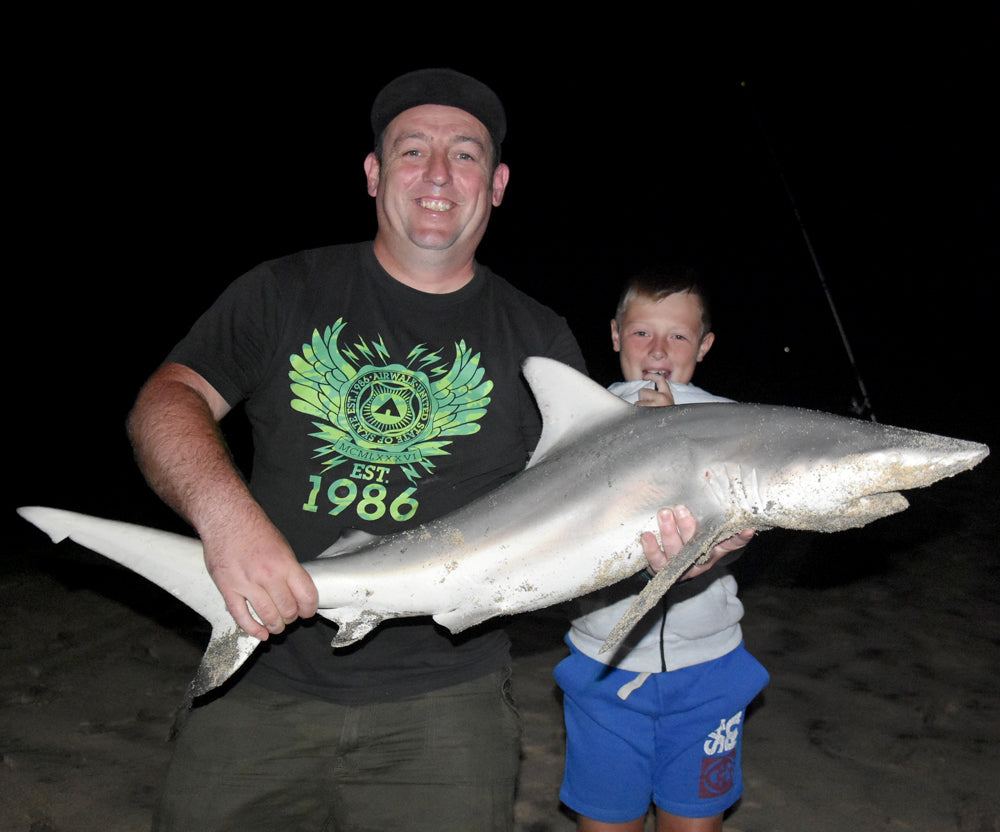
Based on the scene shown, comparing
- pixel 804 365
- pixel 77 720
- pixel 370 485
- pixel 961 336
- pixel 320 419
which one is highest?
pixel 320 419

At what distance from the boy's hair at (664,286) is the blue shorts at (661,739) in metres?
1.56

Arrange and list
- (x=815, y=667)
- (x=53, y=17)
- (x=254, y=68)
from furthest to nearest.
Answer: (x=254, y=68)
(x=53, y=17)
(x=815, y=667)

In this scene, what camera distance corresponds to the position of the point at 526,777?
3.90m

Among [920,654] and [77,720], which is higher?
[77,720]

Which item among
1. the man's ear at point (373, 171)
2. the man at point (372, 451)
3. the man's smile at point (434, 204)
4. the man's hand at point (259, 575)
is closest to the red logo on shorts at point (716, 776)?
the man at point (372, 451)

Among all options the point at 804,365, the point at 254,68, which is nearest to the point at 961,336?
the point at 804,365

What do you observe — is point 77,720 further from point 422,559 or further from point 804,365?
point 804,365

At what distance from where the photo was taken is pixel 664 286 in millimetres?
3354

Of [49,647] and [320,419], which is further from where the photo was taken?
[49,647]

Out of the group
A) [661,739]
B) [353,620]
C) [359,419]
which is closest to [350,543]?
[353,620]

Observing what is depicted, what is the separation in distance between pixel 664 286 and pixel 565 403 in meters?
1.29

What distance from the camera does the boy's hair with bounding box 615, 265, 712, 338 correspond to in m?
3.35

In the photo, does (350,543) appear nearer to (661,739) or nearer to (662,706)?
(662,706)

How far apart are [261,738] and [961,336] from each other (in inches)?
1880
